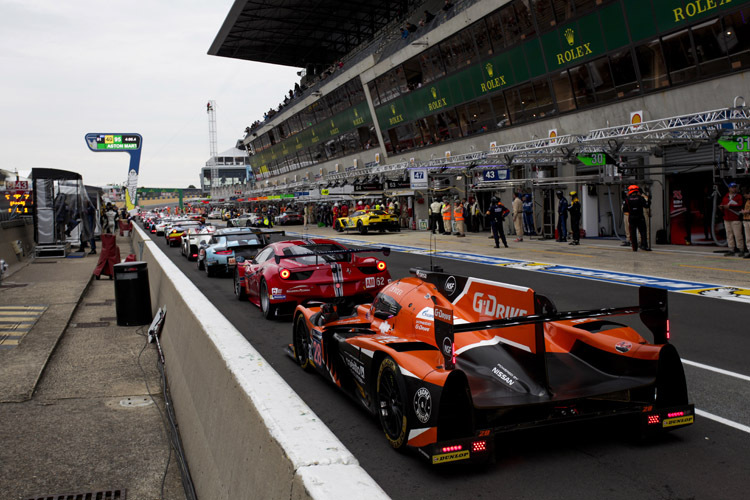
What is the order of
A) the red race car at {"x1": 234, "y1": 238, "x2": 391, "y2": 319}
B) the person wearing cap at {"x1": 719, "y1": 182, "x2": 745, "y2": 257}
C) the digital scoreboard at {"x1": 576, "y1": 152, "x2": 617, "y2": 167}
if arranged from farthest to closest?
the digital scoreboard at {"x1": 576, "y1": 152, "x2": 617, "y2": 167}
the person wearing cap at {"x1": 719, "y1": 182, "x2": 745, "y2": 257}
the red race car at {"x1": 234, "y1": 238, "x2": 391, "y2": 319}

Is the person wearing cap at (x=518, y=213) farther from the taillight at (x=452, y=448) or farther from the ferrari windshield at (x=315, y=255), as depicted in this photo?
the taillight at (x=452, y=448)

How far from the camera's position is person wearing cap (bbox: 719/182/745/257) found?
16189 millimetres

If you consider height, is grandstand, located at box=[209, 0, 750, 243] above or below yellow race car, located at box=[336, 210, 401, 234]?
above

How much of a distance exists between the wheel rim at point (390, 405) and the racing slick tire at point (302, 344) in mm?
2167

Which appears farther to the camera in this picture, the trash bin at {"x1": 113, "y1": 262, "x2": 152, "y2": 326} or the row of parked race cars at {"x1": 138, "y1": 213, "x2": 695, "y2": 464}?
the trash bin at {"x1": 113, "y1": 262, "x2": 152, "y2": 326}

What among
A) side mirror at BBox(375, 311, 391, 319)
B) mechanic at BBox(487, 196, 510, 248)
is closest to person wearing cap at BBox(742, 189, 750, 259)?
mechanic at BBox(487, 196, 510, 248)

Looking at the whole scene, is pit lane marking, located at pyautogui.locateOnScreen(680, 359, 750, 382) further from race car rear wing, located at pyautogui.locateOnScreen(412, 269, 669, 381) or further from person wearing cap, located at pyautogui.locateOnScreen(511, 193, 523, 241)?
person wearing cap, located at pyautogui.locateOnScreen(511, 193, 523, 241)

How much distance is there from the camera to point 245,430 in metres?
3.18

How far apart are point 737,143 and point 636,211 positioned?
330 centimetres

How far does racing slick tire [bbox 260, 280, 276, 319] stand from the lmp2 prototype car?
469 cm

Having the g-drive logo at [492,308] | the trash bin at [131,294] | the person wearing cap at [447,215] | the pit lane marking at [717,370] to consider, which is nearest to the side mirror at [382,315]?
the g-drive logo at [492,308]

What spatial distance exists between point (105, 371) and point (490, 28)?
87.8 ft

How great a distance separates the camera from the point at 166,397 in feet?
23.3

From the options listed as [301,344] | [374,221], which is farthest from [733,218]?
[374,221]
